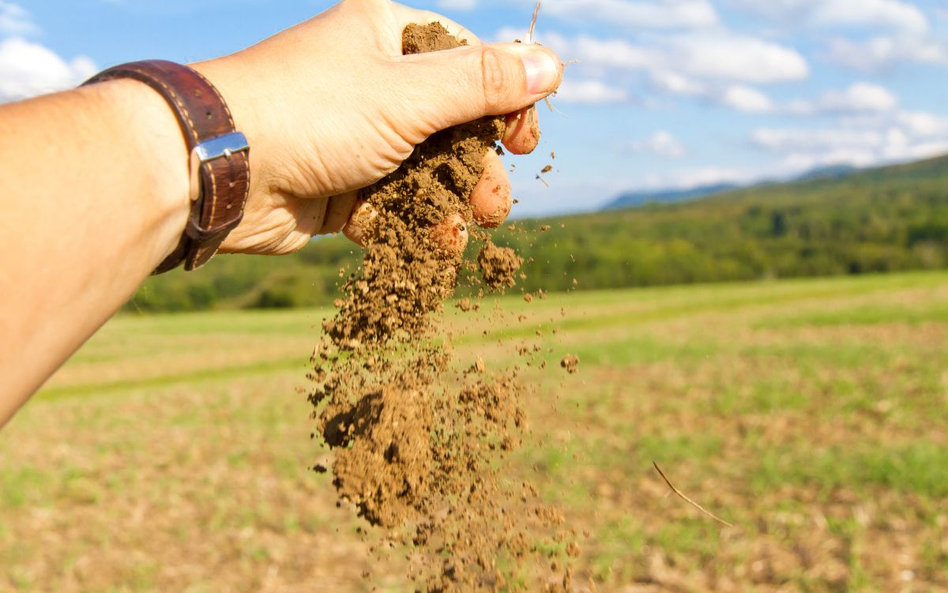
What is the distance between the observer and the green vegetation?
5975 centimetres

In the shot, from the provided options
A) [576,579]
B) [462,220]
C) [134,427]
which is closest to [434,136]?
[462,220]

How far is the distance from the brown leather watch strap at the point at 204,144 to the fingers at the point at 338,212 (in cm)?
91

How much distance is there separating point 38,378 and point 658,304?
1430 inches

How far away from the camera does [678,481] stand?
8922mm

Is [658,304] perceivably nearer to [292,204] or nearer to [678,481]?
[678,481]

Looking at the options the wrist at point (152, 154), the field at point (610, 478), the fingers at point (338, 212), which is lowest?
the field at point (610, 478)

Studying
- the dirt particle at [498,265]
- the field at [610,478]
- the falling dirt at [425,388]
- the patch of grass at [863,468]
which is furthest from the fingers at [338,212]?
the patch of grass at [863,468]

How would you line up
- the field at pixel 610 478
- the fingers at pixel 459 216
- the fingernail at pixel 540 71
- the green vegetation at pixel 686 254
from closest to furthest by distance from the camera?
the fingernail at pixel 540 71
the fingers at pixel 459 216
the field at pixel 610 478
the green vegetation at pixel 686 254

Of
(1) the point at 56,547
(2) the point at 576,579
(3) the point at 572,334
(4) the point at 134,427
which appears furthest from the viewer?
(3) the point at 572,334

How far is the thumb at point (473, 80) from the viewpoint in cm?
258

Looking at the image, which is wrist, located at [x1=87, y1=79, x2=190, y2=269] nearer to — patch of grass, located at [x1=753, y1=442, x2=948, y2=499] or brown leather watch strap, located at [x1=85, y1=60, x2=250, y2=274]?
brown leather watch strap, located at [x1=85, y1=60, x2=250, y2=274]

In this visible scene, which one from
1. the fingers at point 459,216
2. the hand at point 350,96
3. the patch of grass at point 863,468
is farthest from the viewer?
the patch of grass at point 863,468

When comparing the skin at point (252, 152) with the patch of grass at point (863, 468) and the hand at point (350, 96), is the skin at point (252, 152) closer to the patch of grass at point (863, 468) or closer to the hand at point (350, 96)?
the hand at point (350, 96)

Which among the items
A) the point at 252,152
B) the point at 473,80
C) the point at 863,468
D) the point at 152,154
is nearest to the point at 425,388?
the point at 252,152
